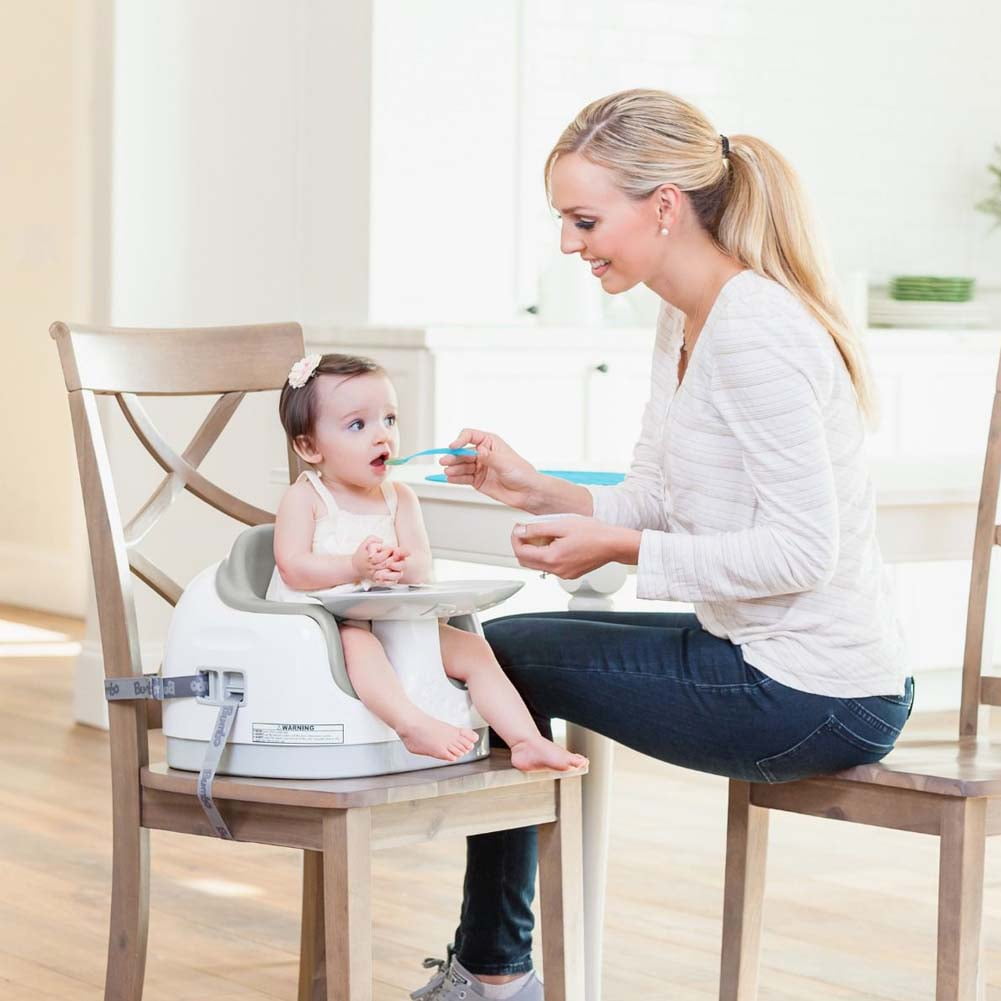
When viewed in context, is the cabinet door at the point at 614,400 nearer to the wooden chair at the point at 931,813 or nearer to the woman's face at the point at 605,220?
the wooden chair at the point at 931,813

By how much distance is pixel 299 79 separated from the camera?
477 centimetres

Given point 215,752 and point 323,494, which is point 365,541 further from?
point 215,752

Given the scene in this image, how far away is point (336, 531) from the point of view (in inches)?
81.8

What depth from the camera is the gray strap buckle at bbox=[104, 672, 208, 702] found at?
190 centimetres

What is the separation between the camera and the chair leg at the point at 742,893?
2.17 m

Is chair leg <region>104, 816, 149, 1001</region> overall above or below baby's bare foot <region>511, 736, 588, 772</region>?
below

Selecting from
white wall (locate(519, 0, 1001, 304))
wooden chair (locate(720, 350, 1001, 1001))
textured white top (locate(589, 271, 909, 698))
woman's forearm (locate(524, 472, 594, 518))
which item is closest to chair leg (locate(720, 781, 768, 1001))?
wooden chair (locate(720, 350, 1001, 1001))

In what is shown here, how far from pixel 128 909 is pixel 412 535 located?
512mm

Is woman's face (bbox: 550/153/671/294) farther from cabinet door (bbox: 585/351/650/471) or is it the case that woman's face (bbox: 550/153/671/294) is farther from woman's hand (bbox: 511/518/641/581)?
cabinet door (bbox: 585/351/650/471)

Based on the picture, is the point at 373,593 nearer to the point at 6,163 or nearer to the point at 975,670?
the point at 975,670

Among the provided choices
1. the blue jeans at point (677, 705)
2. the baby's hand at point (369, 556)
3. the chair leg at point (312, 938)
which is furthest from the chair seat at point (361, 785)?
the chair leg at point (312, 938)

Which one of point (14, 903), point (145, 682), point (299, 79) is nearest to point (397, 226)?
point (299, 79)

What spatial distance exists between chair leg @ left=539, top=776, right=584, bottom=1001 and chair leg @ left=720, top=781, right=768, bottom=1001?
21 centimetres

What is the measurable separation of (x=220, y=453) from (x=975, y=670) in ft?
9.01
